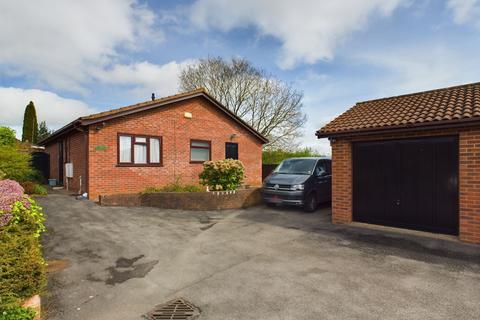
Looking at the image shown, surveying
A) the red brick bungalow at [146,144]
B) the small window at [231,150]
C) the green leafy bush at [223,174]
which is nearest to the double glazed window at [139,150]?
the red brick bungalow at [146,144]

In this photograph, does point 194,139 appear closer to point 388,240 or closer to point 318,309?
point 388,240

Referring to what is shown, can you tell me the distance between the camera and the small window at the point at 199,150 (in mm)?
14592

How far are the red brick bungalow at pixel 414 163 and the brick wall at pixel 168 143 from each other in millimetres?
7803

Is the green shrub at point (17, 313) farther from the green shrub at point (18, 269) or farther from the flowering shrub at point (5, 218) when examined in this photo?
the flowering shrub at point (5, 218)

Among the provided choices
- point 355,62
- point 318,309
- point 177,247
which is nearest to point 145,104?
point 177,247

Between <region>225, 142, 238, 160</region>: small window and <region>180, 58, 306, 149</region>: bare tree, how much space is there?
11499 mm

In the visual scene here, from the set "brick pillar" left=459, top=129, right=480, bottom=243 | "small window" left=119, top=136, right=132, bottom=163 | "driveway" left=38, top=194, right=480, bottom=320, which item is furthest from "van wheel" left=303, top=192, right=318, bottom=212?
"small window" left=119, top=136, right=132, bottom=163

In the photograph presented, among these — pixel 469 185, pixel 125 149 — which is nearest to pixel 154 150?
pixel 125 149

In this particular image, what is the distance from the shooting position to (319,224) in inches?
316

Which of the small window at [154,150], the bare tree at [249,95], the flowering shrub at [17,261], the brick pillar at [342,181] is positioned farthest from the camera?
the bare tree at [249,95]

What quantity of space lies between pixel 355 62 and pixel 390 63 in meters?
1.51

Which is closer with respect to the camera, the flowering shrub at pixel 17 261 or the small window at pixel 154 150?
the flowering shrub at pixel 17 261

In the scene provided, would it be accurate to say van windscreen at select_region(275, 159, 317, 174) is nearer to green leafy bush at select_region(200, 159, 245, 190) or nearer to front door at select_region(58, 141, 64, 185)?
green leafy bush at select_region(200, 159, 245, 190)

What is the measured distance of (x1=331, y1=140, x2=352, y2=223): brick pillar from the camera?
7801 millimetres
